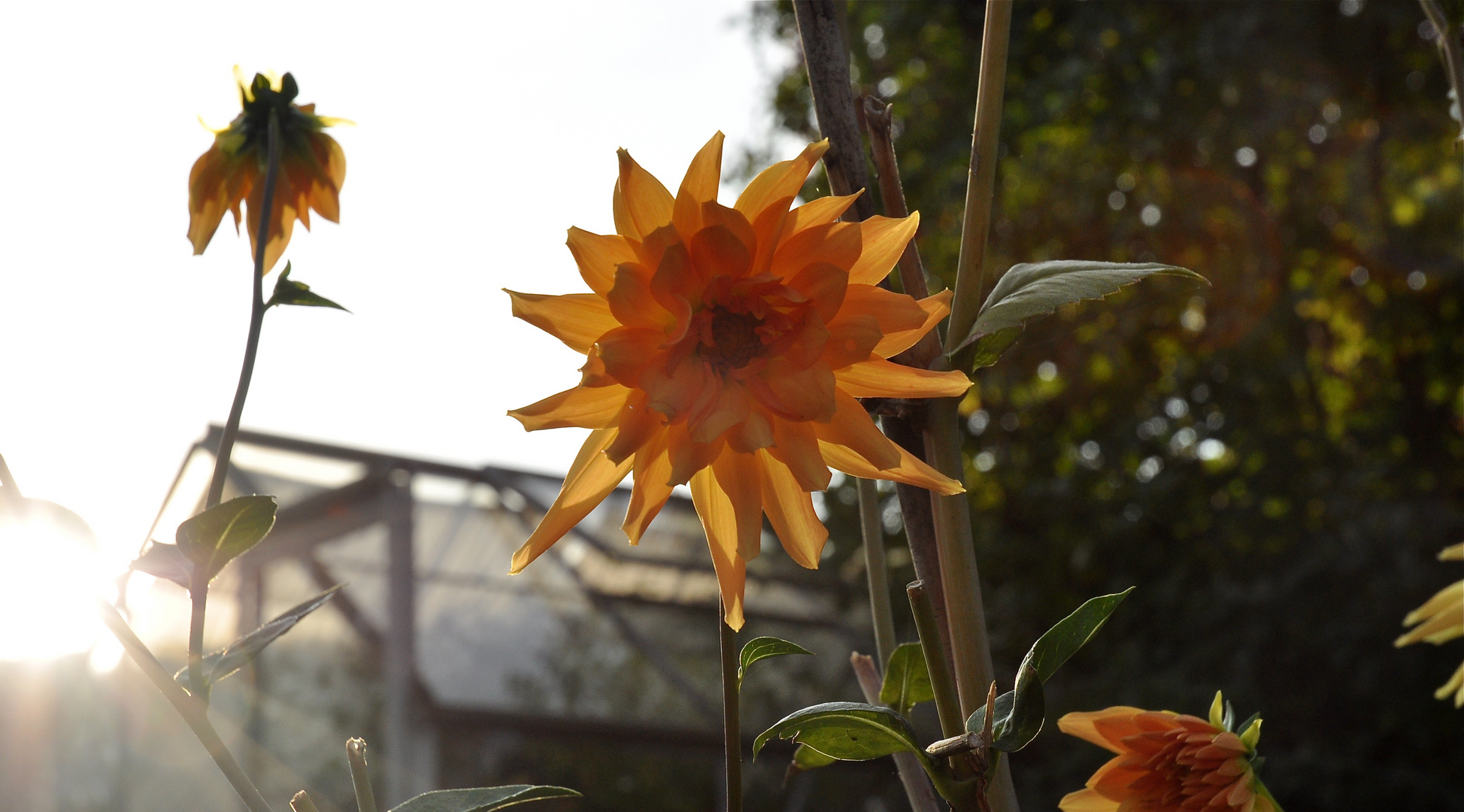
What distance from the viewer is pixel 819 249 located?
0.29m

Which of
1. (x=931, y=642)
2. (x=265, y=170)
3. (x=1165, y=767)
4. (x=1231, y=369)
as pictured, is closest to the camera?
(x=931, y=642)

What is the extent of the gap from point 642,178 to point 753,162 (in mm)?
4854

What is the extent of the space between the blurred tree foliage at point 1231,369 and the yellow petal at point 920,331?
3.58 meters

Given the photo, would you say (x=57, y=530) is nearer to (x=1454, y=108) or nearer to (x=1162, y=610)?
(x=1454, y=108)

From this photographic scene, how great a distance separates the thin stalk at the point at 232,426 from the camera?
29cm

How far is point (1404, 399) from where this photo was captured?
14.0 feet

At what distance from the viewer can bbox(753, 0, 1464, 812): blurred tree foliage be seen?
350 cm

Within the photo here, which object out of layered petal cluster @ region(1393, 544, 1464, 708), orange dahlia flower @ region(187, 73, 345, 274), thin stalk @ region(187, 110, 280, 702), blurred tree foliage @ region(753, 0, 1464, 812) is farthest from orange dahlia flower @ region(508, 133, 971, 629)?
blurred tree foliage @ region(753, 0, 1464, 812)

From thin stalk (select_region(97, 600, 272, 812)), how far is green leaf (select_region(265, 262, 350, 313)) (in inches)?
6.0

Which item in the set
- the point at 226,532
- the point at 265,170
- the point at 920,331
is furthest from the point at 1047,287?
the point at 265,170

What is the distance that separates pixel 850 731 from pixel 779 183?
15 cm

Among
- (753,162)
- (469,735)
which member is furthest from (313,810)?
(753,162)

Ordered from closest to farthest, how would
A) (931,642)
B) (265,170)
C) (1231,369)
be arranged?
(931,642), (265,170), (1231,369)

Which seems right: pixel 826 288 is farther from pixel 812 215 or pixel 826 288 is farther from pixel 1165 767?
pixel 1165 767
